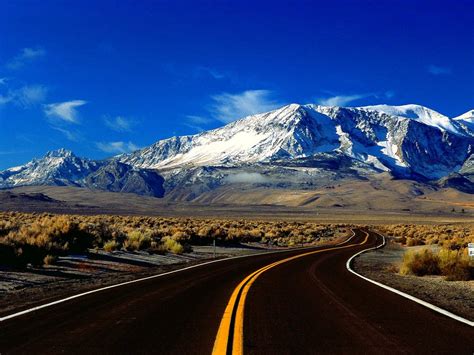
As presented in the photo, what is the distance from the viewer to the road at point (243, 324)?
7.06 meters

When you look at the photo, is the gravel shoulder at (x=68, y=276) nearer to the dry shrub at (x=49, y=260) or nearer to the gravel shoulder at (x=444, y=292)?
the dry shrub at (x=49, y=260)

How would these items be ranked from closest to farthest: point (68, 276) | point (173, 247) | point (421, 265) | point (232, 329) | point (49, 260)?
point (232, 329) → point (68, 276) → point (49, 260) → point (421, 265) → point (173, 247)

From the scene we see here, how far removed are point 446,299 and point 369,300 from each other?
6.77ft

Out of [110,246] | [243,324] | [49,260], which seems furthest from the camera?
[110,246]

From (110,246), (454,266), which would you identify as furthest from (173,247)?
(454,266)

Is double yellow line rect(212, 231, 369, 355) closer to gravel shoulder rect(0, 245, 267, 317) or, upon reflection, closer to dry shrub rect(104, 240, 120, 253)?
gravel shoulder rect(0, 245, 267, 317)

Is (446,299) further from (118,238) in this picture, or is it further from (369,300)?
(118,238)

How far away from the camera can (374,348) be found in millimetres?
6934

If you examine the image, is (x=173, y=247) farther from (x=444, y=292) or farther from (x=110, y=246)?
(x=444, y=292)

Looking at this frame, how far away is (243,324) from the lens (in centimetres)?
865

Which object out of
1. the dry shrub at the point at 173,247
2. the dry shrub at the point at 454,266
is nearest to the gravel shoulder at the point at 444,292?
the dry shrub at the point at 454,266

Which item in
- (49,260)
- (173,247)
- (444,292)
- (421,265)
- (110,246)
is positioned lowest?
(444,292)

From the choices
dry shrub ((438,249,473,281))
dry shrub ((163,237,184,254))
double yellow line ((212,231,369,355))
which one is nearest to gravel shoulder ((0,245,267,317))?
dry shrub ((163,237,184,254))

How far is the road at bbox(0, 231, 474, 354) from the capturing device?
7.06 metres
